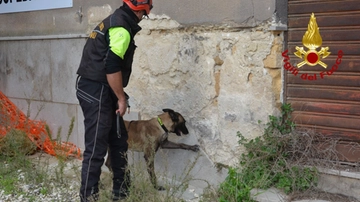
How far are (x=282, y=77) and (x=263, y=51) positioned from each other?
0.29m

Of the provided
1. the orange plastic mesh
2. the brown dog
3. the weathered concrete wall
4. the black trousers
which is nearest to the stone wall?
the weathered concrete wall

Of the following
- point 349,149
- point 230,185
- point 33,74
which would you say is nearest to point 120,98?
point 230,185

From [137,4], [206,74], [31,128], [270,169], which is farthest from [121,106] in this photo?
[31,128]

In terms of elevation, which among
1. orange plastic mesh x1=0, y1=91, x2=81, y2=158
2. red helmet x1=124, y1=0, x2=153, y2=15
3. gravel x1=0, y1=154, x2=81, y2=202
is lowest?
gravel x1=0, y1=154, x2=81, y2=202

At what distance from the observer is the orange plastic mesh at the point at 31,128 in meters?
6.46

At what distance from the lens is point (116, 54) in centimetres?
404

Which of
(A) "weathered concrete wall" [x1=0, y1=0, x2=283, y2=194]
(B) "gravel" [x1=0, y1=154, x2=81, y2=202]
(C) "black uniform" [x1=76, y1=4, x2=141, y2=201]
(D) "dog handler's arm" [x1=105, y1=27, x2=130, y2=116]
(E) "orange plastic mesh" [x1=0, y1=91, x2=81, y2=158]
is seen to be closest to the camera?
(D) "dog handler's arm" [x1=105, y1=27, x2=130, y2=116]

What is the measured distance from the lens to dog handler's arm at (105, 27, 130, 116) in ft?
13.3

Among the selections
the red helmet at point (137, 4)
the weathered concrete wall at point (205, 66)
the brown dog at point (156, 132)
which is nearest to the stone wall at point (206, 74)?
the weathered concrete wall at point (205, 66)

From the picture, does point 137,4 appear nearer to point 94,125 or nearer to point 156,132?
point 94,125

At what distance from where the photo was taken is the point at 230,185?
4277 mm

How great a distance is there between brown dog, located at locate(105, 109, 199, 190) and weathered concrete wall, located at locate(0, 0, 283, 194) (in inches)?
4.4

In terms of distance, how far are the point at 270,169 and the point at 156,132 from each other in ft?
4.27

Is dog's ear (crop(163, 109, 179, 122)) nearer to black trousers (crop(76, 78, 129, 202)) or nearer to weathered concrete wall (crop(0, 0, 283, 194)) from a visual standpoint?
weathered concrete wall (crop(0, 0, 283, 194))
